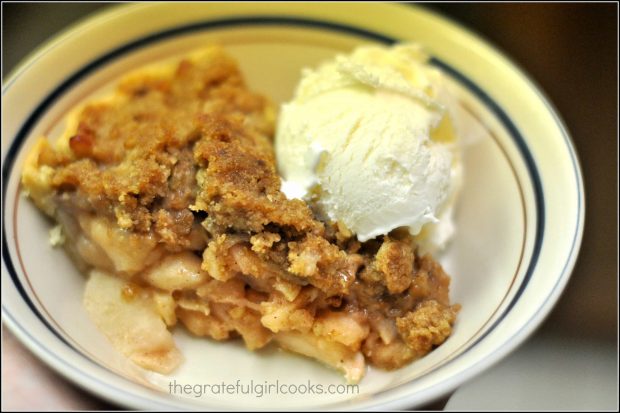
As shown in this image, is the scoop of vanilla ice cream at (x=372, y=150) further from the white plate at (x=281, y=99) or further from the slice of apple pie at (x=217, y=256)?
the white plate at (x=281, y=99)

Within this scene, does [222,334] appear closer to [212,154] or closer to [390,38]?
[212,154]

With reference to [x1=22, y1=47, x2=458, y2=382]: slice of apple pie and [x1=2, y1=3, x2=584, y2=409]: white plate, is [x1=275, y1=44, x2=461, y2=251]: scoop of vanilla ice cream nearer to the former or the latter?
[x1=22, y1=47, x2=458, y2=382]: slice of apple pie

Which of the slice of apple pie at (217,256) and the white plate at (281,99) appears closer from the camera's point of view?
the white plate at (281,99)

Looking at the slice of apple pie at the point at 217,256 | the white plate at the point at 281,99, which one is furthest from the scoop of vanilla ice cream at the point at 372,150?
the white plate at the point at 281,99

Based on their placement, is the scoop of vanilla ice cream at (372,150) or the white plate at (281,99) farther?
the scoop of vanilla ice cream at (372,150)

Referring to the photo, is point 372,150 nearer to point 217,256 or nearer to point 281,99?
point 217,256

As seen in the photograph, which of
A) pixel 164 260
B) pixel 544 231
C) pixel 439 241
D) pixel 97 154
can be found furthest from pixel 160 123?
pixel 544 231
